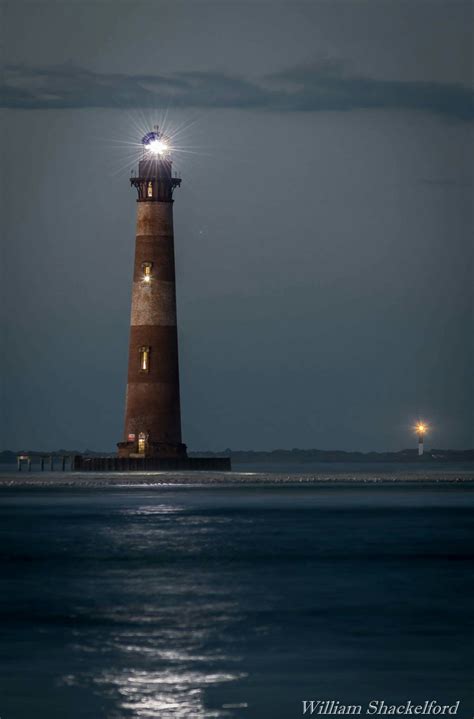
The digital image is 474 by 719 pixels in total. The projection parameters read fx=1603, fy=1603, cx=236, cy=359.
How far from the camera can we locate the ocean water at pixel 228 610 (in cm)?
2067

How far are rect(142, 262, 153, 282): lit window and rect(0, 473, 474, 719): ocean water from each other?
1976 cm

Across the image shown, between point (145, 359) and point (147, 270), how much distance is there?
14.5 ft

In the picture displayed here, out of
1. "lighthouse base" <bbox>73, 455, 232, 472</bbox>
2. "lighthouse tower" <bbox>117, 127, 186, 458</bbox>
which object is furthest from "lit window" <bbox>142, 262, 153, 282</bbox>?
"lighthouse base" <bbox>73, 455, 232, 472</bbox>

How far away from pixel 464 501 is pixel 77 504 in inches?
655

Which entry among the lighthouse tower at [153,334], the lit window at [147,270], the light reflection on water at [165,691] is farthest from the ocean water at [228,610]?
the lit window at [147,270]

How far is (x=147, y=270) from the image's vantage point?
7731 cm

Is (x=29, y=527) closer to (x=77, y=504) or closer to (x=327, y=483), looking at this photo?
(x=77, y=504)

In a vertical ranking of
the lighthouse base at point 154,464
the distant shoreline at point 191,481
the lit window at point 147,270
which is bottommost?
the distant shoreline at point 191,481

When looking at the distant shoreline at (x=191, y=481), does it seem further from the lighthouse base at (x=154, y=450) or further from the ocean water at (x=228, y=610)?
the ocean water at (x=228, y=610)

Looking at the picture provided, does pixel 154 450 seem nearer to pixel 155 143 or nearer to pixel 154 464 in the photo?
pixel 154 464

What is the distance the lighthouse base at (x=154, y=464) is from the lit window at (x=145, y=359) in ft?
16.1

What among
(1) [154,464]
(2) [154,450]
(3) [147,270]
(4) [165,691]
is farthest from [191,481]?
(4) [165,691]

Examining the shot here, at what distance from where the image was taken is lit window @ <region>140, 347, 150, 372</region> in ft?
250

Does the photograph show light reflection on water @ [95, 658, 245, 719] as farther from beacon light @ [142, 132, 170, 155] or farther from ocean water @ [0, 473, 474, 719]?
beacon light @ [142, 132, 170, 155]
